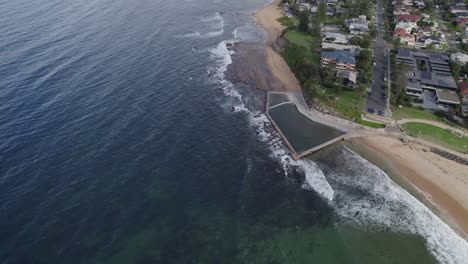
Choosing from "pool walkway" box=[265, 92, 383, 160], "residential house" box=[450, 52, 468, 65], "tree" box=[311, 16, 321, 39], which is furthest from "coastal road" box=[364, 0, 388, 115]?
"tree" box=[311, 16, 321, 39]

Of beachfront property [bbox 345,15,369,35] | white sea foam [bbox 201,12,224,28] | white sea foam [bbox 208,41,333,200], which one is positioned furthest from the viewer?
white sea foam [bbox 201,12,224,28]

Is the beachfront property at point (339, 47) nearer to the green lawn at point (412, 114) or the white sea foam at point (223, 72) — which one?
the green lawn at point (412, 114)

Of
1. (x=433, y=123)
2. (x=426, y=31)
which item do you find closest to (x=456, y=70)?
(x=433, y=123)

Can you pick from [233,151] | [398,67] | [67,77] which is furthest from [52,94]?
[398,67]

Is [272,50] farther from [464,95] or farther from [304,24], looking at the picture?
[464,95]

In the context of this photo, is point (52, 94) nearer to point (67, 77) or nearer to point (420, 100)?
point (67, 77)

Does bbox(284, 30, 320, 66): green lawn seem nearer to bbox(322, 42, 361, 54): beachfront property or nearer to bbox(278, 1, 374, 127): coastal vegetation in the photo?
bbox(278, 1, 374, 127): coastal vegetation

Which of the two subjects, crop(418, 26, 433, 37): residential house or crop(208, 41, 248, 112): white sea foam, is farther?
crop(418, 26, 433, 37): residential house
